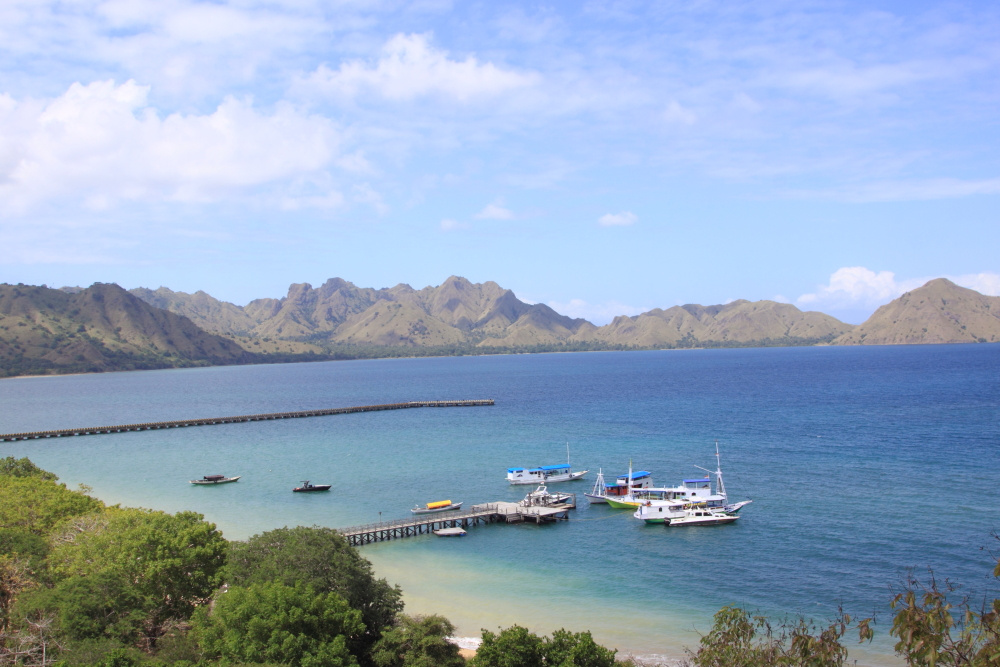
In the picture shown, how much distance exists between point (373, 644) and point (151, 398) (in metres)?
181

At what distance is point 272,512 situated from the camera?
61.6 metres

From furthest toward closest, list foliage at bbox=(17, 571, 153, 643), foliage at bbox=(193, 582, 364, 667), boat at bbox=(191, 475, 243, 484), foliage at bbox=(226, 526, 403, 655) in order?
boat at bbox=(191, 475, 243, 484), foliage at bbox=(226, 526, 403, 655), foliage at bbox=(17, 571, 153, 643), foliage at bbox=(193, 582, 364, 667)

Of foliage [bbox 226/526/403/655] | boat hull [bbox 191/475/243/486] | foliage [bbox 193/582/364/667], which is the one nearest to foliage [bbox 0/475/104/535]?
foliage [bbox 226/526/403/655]

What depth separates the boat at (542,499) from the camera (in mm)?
61438

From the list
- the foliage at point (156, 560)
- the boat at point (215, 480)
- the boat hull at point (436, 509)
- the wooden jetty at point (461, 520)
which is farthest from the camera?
the boat at point (215, 480)

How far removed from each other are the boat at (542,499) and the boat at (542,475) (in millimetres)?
7411

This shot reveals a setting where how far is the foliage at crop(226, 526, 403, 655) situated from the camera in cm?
3077

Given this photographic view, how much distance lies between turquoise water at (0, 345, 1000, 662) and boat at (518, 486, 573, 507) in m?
2.38

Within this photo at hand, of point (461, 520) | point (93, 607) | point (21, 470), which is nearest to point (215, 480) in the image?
point (21, 470)

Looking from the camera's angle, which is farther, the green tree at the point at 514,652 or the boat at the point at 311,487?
the boat at the point at 311,487

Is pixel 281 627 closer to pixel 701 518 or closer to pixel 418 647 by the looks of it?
pixel 418 647

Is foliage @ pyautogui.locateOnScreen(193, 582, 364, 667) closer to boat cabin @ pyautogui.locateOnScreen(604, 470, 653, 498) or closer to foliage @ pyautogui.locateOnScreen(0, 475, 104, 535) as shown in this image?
foliage @ pyautogui.locateOnScreen(0, 475, 104, 535)

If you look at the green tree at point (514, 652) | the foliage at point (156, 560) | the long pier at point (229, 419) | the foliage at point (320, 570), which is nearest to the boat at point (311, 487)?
the foliage at point (156, 560)

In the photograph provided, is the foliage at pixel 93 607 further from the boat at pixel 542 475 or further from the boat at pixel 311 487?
the boat at pixel 542 475
